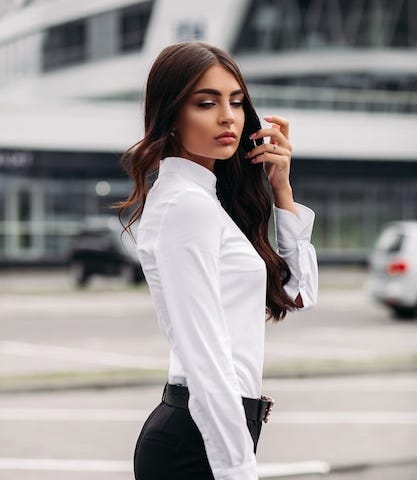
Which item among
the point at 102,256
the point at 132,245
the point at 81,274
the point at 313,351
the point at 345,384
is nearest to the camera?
the point at 345,384

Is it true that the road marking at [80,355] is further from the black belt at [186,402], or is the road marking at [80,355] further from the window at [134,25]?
the window at [134,25]

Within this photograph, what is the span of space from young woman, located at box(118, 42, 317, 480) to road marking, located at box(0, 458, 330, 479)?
149 inches

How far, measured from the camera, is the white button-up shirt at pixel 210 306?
231 centimetres

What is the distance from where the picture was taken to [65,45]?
4856 cm

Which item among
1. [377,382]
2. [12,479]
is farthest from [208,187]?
[377,382]

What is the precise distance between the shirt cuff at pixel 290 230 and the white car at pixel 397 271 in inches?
585

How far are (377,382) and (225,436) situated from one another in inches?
338

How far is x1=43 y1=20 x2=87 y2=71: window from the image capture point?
47.9 meters

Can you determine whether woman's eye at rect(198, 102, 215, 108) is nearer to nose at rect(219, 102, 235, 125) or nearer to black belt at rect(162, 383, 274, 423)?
nose at rect(219, 102, 235, 125)

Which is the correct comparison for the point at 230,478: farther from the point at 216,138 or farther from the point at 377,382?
the point at 377,382

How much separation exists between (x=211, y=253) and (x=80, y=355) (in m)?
10.8

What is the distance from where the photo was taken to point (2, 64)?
51.2 metres

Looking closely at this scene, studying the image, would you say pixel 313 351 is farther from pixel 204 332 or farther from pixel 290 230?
pixel 204 332

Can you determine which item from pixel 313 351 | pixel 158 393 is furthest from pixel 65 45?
pixel 158 393
